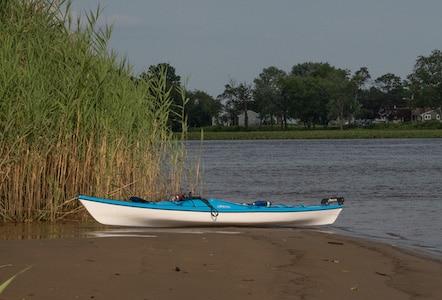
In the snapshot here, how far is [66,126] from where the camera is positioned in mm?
14383

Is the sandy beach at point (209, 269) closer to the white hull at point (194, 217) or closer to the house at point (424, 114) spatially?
the white hull at point (194, 217)

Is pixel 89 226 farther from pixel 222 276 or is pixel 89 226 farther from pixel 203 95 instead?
pixel 203 95

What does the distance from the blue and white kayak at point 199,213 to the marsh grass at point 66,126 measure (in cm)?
54

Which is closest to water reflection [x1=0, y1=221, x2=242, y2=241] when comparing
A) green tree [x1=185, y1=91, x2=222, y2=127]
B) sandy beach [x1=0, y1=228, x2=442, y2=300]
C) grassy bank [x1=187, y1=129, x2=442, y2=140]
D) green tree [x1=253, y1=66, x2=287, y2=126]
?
sandy beach [x1=0, y1=228, x2=442, y2=300]

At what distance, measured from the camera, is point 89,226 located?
47.1ft

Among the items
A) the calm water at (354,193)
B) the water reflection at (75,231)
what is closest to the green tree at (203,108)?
the calm water at (354,193)

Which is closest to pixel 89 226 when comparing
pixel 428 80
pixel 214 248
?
pixel 214 248

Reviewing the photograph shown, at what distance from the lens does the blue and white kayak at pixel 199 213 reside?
14195 millimetres

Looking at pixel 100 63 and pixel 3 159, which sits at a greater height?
pixel 100 63

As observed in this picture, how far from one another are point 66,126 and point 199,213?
2.65m

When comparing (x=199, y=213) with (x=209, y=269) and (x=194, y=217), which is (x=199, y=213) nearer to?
(x=194, y=217)

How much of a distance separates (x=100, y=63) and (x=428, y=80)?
130 m

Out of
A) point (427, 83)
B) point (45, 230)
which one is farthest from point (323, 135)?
point (45, 230)

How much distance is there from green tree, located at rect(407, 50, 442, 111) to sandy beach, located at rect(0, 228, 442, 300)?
420 ft
